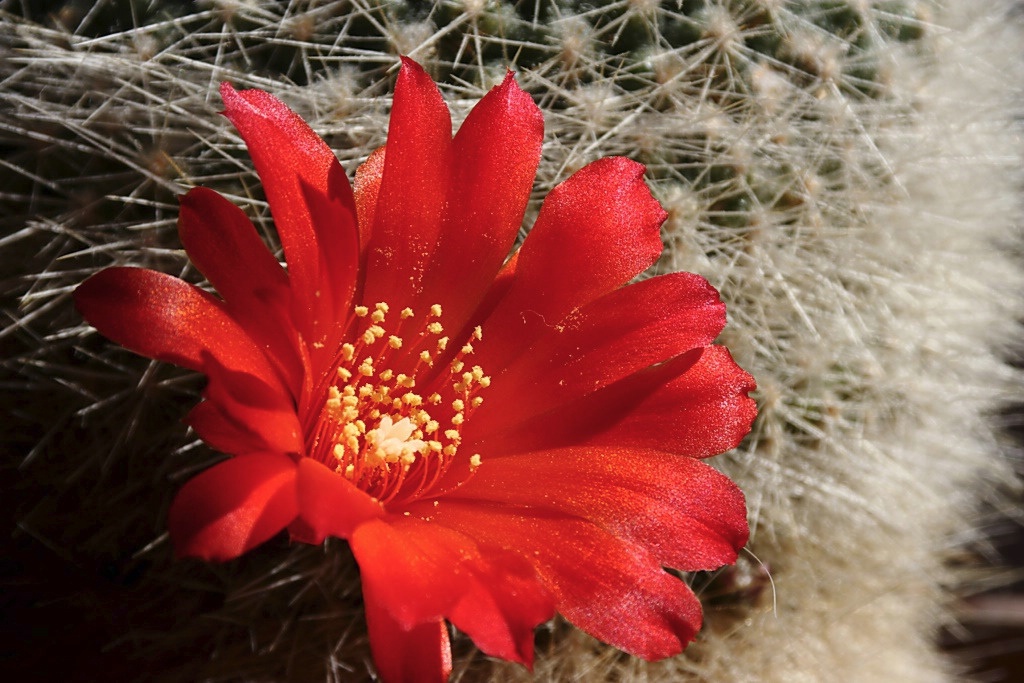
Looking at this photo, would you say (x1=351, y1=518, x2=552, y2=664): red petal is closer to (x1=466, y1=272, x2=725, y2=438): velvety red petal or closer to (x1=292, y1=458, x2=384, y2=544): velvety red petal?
(x1=292, y1=458, x2=384, y2=544): velvety red petal

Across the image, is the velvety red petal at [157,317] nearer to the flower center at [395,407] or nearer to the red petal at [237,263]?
the red petal at [237,263]

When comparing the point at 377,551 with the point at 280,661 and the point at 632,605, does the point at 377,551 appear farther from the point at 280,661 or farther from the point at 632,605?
the point at 280,661

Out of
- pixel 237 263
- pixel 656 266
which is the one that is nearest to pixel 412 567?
pixel 237 263

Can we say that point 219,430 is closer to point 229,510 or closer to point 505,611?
point 229,510

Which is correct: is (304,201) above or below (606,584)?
above

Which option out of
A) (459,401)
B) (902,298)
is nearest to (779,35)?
(902,298)

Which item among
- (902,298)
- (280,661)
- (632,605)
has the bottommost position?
(280,661)
